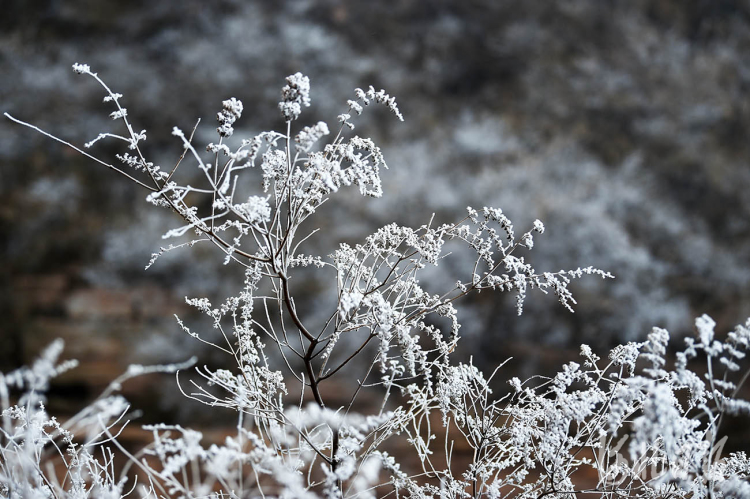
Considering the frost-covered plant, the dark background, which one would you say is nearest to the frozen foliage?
the frost-covered plant

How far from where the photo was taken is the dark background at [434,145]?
9.60 feet

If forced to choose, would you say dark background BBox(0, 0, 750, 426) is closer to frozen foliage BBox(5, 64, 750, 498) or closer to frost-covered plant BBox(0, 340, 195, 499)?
frozen foliage BBox(5, 64, 750, 498)

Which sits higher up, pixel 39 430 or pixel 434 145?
pixel 434 145

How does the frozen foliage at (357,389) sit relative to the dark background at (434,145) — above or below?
below

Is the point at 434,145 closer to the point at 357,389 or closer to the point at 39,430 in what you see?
the point at 357,389

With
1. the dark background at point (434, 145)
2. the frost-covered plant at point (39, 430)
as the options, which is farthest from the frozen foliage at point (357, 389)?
the dark background at point (434, 145)

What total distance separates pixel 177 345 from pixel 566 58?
258cm

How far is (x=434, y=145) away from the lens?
124 inches

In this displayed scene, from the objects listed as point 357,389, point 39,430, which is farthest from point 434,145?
point 39,430

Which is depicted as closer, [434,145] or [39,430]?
[39,430]

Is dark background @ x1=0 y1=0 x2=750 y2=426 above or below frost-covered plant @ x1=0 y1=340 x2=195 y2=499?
above

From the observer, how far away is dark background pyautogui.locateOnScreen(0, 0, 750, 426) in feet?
9.60

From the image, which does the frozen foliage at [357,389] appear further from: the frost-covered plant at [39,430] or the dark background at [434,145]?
the dark background at [434,145]

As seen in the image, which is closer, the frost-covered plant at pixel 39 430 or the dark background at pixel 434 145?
the frost-covered plant at pixel 39 430
